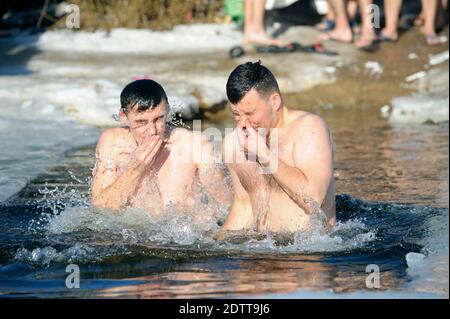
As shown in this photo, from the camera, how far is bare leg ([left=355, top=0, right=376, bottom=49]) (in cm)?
1194

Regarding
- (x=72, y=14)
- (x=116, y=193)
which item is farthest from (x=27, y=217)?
(x=72, y=14)

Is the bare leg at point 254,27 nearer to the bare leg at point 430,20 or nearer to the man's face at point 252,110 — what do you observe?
the bare leg at point 430,20

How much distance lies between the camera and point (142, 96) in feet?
19.2

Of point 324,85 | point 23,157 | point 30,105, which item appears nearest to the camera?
point 23,157

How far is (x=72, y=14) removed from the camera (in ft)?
41.9

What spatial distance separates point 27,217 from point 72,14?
21.8 feet

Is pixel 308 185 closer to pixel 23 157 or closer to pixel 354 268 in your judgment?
pixel 354 268

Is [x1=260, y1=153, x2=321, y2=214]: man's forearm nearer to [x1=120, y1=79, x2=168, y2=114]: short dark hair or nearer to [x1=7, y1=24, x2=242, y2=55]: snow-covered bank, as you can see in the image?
[x1=120, y1=79, x2=168, y2=114]: short dark hair

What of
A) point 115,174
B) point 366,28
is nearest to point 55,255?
point 115,174

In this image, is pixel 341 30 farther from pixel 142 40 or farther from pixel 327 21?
pixel 142 40

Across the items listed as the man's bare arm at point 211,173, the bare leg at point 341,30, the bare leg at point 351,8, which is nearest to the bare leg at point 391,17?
the bare leg at point 341,30

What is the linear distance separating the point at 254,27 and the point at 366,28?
1376mm

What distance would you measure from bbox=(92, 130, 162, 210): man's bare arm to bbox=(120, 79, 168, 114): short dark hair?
0.72ft

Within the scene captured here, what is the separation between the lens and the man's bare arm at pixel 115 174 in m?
5.91
